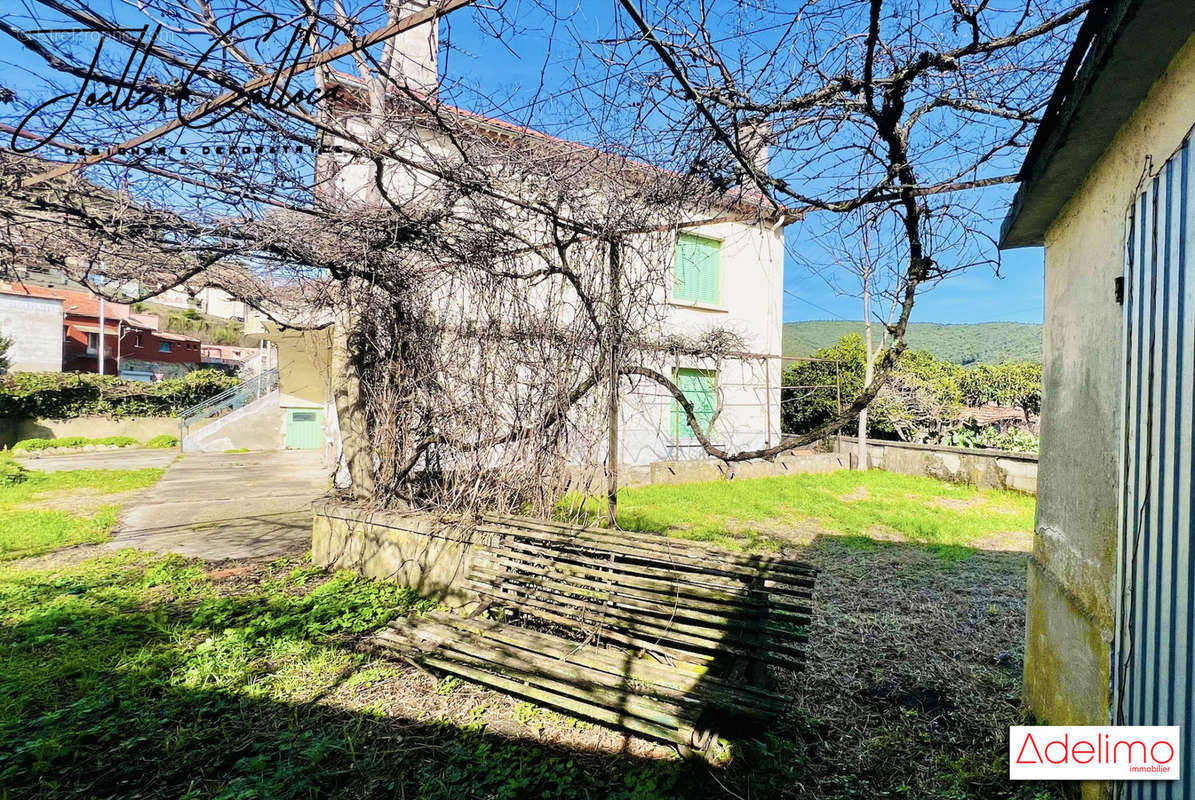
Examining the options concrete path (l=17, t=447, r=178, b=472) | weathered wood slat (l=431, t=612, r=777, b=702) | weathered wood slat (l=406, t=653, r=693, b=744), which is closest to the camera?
weathered wood slat (l=406, t=653, r=693, b=744)

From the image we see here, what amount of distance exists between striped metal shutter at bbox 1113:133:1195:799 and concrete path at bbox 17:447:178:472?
1503 centimetres

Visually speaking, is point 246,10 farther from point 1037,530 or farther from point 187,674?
point 1037,530

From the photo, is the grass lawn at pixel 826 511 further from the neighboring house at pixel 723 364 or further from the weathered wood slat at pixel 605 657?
the weathered wood slat at pixel 605 657

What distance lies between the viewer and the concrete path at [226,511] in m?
5.59

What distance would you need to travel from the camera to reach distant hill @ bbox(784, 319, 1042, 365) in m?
12.9

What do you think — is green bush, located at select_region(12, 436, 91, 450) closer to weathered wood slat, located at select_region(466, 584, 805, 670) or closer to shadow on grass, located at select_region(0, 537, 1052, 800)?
shadow on grass, located at select_region(0, 537, 1052, 800)

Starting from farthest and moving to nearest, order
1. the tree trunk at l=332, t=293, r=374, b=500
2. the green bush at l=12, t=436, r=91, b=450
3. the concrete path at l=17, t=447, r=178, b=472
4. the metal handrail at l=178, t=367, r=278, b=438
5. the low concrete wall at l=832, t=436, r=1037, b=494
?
the metal handrail at l=178, t=367, r=278, b=438
the green bush at l=12, t=436, r=91, b=450
the concrete path at l=17, t=447, r=178, b=472
the low concrete wall at l=832, t=436, r=1037, b=494
the tree trunk at l=332, t=293, r=374, b=500

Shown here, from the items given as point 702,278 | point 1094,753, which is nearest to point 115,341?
point 702,278

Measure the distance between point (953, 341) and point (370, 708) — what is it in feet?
53.5

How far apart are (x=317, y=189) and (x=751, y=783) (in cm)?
445

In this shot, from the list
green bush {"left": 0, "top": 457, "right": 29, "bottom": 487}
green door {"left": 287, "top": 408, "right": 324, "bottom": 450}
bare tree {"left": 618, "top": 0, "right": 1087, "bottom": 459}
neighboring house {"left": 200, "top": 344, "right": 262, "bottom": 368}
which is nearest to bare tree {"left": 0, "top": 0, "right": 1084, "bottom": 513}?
bare tree {"left": 618, "top": 0, "right": 1087, "bottom": 459}

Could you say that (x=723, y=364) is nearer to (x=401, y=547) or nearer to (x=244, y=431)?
(x=401, y=547)

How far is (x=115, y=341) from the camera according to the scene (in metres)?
28.9

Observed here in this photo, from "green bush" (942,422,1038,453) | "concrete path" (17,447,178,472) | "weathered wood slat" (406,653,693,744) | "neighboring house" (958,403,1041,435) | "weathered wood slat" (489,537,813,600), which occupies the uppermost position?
"neighboring house" (958,403,1041,435)
